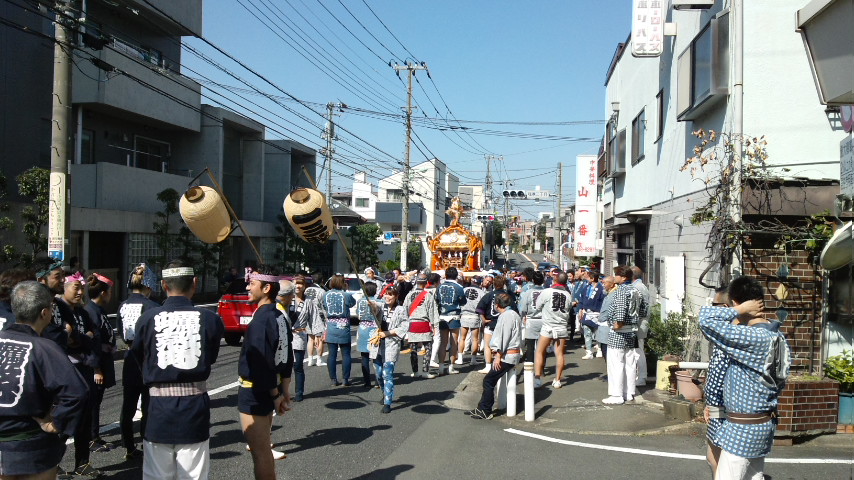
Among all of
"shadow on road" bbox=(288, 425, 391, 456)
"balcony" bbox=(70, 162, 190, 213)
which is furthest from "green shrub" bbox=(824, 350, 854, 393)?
"balcony" bbox=(70, 162, 190, 213)

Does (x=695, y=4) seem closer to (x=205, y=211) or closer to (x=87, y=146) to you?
(x=205, y=211)

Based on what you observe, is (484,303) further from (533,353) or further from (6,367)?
(6,367)

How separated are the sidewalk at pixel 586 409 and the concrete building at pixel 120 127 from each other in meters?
10.9

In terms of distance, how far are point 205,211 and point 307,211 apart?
4.20ft

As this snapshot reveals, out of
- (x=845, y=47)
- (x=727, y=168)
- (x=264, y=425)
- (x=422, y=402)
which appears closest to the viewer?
(x=845, y=47)

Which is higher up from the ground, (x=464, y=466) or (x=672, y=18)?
(x=672, y=18)

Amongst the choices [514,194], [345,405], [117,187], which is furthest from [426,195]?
[345,405]

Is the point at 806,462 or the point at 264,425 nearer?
the point at 264,425

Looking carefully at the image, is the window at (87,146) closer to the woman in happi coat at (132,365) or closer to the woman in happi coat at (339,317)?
the woman in happi coat at (339,317)

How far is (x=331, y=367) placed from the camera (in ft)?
35.3

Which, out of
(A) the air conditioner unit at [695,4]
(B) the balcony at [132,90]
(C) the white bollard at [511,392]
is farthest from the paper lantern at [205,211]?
(B) the balcony at [132,90]

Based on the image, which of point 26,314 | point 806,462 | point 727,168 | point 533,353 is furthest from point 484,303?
point 26,314

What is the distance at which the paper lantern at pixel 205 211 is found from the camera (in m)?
7.16

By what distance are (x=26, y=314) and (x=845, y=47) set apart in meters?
5.01
